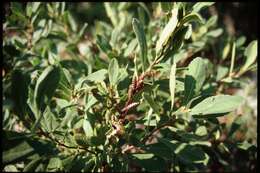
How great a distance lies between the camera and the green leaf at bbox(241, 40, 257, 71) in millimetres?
1335

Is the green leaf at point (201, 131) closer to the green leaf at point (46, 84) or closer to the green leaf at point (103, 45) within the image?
the green leaf at point (103, 45)

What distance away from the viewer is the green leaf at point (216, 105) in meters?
0.88

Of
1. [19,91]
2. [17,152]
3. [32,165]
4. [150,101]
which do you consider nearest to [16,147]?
[17,152]

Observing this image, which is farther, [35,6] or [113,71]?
[35,6]

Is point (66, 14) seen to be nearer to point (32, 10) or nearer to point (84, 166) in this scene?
point (32, 10)

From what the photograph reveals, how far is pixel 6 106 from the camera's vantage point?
29.0 inches

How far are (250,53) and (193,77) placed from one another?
52cm

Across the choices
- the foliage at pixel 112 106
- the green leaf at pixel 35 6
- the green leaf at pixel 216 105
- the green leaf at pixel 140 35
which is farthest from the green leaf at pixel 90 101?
the green leaf at pixel 35 6

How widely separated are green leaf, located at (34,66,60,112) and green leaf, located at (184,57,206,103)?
1.19 feet

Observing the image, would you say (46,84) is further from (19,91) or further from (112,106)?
(112,106)

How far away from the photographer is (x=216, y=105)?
2.94ft

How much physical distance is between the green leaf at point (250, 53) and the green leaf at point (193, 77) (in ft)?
1.59

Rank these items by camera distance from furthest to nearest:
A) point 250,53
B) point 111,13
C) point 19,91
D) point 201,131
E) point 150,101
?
point 111,13
point 250,53
point 201,131
point 150,101
point 19,91

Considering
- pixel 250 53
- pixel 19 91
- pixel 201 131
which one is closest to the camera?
pixel 19 91
